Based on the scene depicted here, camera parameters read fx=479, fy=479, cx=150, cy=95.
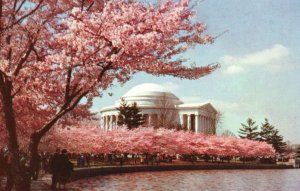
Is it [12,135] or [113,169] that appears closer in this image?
[12,135]

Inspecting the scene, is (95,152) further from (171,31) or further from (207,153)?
(171,31)

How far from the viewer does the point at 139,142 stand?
57844mm

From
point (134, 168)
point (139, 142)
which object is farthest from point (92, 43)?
point (139, 142)

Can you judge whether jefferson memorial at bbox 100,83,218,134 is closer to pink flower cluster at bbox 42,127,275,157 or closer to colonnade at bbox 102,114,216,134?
colonnade at bbox 102,114,216,134

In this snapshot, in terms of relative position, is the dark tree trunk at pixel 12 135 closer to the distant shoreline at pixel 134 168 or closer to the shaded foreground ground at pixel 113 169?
the shaded foreground ground at pixel 113 169

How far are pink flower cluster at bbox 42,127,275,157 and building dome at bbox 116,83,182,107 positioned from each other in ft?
132

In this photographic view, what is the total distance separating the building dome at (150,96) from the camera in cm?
11689

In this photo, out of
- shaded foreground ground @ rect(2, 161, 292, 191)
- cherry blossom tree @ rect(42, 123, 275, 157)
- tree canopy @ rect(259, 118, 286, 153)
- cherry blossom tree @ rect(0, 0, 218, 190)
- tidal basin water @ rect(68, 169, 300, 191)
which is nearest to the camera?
cherry blossom tree @ rect(0, 0, 218, 190)

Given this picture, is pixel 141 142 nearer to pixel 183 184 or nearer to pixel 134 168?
pixel 134 168

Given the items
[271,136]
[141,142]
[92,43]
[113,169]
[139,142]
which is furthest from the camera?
[271,136]

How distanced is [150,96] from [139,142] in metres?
61.7

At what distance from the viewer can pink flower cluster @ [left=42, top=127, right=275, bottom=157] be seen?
168ft

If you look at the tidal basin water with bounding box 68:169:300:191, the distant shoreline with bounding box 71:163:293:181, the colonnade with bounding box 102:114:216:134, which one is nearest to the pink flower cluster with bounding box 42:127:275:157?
the distant shoreline with bounding box 71:163:293:181

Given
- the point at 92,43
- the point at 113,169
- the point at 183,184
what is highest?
the point at 92,43
